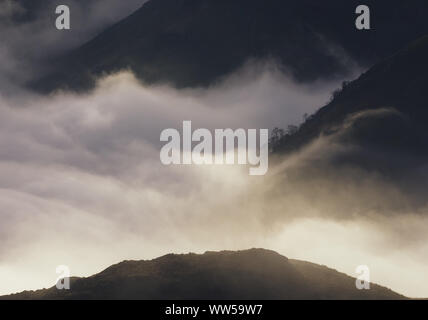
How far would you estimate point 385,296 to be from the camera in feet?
289

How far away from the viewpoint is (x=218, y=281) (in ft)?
286

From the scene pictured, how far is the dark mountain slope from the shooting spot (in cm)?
8594

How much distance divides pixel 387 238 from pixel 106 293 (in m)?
126

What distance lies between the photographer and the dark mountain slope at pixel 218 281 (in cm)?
8594

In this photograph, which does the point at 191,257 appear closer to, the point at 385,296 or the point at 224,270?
the point at 224,270
